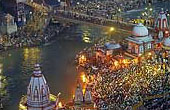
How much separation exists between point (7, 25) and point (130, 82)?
40.7 feet

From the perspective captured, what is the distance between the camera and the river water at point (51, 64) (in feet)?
67.3

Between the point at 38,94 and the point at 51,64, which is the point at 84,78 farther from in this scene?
the point at 38,94

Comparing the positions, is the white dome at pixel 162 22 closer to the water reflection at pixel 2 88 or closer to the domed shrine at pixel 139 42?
the domed shrine at pixel 139 42

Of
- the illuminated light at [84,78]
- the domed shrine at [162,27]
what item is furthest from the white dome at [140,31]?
the illuminated light at [84,78]

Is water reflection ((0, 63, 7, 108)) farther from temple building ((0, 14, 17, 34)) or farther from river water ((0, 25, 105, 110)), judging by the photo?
temple building ((0, 14, 17, 34))

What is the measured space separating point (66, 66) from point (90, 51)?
5.08 feet

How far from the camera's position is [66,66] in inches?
925

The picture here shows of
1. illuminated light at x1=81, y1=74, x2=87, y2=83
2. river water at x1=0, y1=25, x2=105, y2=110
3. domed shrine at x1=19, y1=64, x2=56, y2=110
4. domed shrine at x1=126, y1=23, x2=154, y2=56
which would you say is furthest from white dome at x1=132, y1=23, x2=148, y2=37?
domed shrine at x1=19, y1=64, x2=56, y2=110

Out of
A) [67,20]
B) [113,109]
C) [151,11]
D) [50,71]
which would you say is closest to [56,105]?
[113,109]

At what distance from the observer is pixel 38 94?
15672mm

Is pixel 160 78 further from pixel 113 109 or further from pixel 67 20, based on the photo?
pixel 67 20

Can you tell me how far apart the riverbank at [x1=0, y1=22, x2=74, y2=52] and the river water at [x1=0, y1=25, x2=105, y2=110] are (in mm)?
514

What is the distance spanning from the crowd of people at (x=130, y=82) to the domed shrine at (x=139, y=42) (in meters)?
0.97

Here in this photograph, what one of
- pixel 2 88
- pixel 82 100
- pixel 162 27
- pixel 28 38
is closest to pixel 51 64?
pixel 2 88
